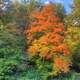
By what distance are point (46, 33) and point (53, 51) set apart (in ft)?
4.26

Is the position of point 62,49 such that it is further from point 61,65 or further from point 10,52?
point 10,52

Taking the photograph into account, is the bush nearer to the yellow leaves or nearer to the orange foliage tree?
the orange foliage tree

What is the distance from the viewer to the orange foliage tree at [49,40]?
2048cm

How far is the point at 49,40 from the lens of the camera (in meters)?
20.8

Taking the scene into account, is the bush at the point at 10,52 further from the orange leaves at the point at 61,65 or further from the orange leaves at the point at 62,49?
the orange leaves at the point at 62,49

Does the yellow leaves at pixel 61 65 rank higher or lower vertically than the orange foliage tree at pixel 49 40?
lower

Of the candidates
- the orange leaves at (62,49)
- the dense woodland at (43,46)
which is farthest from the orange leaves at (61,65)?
the orange leaves at (62,49)

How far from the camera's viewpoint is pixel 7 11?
23.4 metres

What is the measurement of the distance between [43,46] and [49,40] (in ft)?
1.70

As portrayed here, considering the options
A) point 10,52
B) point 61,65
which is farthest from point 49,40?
point 10,52

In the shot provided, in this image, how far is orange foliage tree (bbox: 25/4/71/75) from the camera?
20.5m

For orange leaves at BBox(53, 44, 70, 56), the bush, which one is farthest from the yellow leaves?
the bush

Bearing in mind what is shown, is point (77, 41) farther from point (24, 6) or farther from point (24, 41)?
point (24, 6)

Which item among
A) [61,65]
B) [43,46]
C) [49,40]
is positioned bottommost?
[61,65]
